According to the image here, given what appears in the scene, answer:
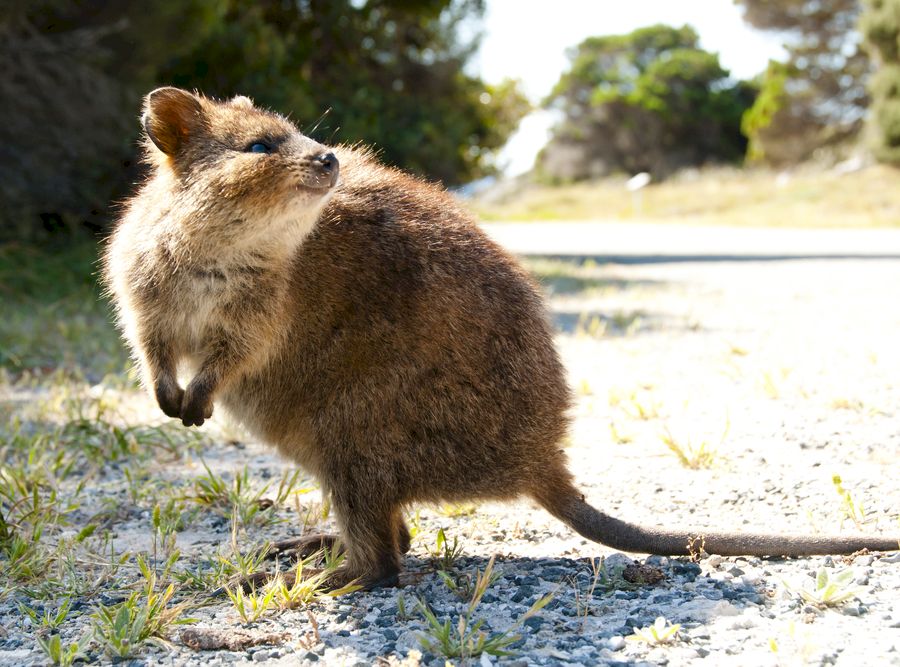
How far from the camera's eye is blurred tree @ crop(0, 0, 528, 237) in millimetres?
8883

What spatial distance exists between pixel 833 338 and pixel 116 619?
17.4 feet

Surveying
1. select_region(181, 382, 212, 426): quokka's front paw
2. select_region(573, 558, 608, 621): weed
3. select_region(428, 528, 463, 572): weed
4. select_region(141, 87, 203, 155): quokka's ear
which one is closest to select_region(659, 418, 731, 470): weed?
select_region(573, 558, 608, 621): weed

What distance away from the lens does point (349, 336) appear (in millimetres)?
3102

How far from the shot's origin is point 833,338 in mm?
6512

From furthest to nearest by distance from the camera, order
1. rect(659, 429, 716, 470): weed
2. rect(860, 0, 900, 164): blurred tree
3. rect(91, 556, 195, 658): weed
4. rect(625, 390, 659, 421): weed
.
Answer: rect(860, 0, 900, 164): blurred tree < rect(625, 390, 659, 421): weed < rect(659, 429, 716, 470): weed < rect(91, 556, 195, 658): weed

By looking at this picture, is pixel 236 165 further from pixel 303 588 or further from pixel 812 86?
pixel 812 86

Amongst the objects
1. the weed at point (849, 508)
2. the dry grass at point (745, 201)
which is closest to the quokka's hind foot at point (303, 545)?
the weed at point (849, 508)

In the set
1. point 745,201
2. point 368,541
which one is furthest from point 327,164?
point 745,201

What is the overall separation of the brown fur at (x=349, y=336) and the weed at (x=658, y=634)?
21.6 inches

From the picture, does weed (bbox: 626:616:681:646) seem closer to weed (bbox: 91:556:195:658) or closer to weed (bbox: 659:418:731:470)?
weed (bbox: 91:556:195:658)

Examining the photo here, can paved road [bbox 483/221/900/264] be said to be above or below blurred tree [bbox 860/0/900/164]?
below

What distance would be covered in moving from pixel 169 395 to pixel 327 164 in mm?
952

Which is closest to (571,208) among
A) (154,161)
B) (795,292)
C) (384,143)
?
(384,143)

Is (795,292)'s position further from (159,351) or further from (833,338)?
(159,351)
